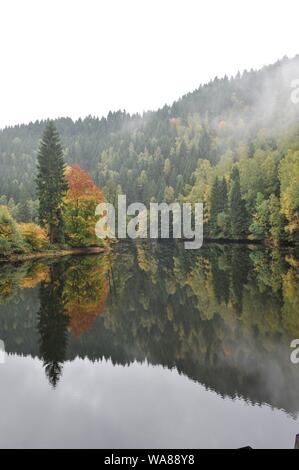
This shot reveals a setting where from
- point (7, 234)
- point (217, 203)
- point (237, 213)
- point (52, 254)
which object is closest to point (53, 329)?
point (7, 234)

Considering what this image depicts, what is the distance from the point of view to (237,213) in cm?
7712

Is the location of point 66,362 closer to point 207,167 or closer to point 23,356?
point 23,356

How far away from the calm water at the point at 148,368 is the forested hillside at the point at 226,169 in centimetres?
4469

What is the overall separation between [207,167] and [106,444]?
417 feet

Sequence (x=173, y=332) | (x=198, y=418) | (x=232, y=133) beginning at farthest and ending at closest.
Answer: (x=232, y=133), (x=173, y=332), (x=198, y=418)

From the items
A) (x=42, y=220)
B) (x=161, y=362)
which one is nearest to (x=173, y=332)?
(x=161, y=362)

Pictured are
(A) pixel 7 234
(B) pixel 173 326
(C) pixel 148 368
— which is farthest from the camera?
(A) pixel 7 234

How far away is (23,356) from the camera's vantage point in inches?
485

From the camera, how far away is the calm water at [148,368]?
784 cm

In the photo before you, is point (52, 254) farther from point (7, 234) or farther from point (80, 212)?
point (7, 234)

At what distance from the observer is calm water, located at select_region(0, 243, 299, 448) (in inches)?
309

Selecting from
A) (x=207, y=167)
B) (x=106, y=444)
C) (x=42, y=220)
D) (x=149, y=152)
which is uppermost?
(x=149, y=152)

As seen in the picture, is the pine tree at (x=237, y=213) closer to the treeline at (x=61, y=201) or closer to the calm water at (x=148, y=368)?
the treeline at (x=61, y=201)

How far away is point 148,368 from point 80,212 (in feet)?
131
